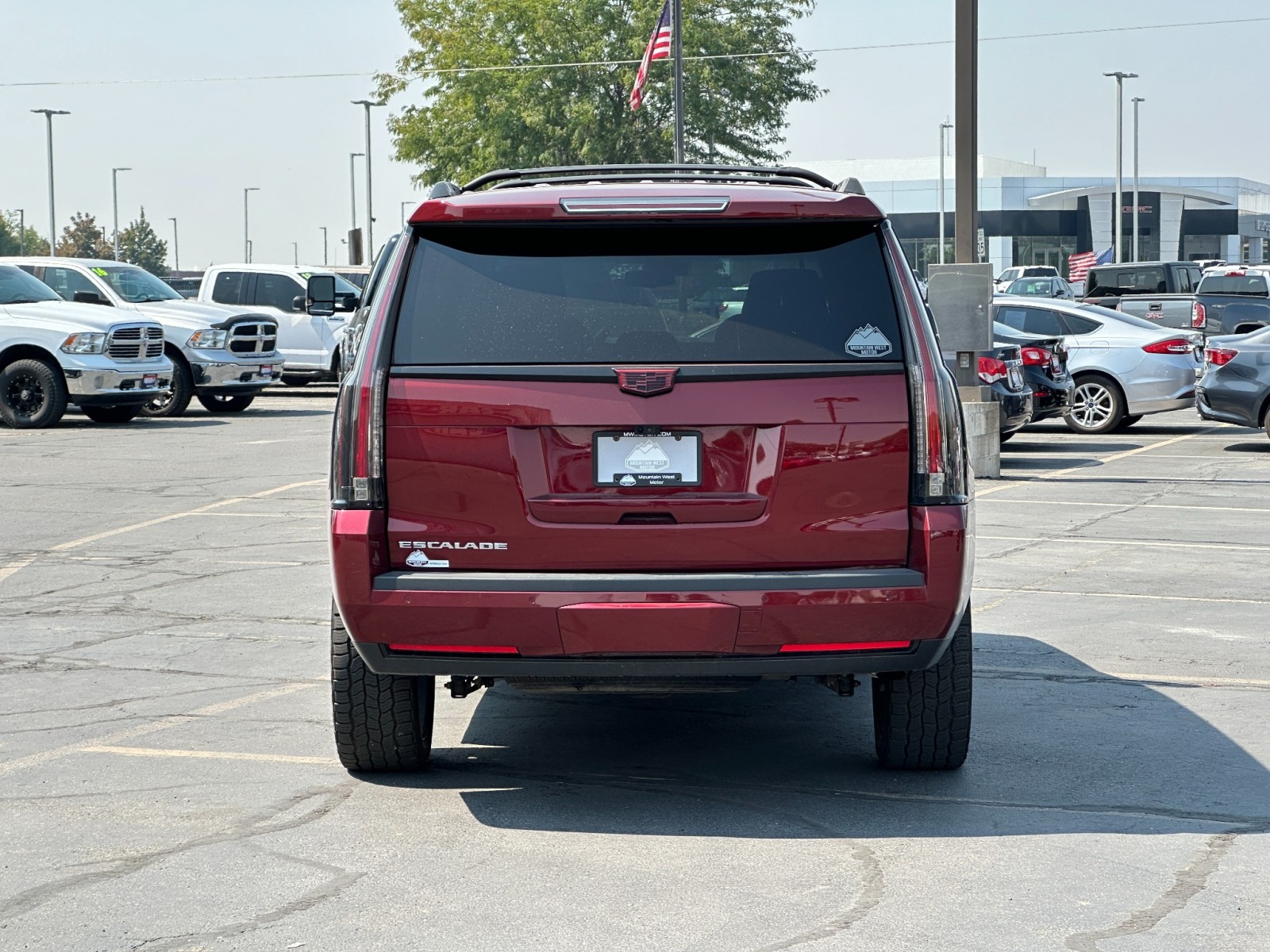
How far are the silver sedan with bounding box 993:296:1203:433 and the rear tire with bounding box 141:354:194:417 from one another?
1108 cm

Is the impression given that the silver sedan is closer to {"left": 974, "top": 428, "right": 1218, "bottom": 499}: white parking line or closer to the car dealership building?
{"left": 974, "top": 428, "right": 1218, "bottom": 499}: white parking line

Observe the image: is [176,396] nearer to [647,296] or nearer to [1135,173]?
[647,296]

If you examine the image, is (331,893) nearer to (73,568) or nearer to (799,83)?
(73,568)

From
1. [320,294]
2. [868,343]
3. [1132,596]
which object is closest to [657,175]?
[868,343]

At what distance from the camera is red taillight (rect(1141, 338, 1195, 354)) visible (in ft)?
64.9

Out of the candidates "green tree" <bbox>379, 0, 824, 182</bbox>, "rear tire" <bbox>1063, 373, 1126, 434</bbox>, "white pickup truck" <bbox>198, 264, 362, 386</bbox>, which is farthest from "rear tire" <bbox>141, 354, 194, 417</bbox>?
"green tree" <bbox>379, 0, 824, 182</bbox>

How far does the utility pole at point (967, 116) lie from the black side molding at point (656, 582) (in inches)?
430

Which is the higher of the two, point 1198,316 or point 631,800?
point 1198,316

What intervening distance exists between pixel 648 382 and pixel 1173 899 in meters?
2.00

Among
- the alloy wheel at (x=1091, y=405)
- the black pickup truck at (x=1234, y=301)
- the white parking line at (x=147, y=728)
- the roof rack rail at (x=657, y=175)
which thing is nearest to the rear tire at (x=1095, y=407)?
the alloy wheel at (x=1091, y=405)

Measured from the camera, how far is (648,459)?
16.1 feet

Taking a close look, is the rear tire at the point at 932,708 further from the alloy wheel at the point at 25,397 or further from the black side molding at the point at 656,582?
the alloy wheel at the point at 25,397

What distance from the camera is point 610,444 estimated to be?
491 cm

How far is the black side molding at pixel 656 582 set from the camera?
4.87 metres
